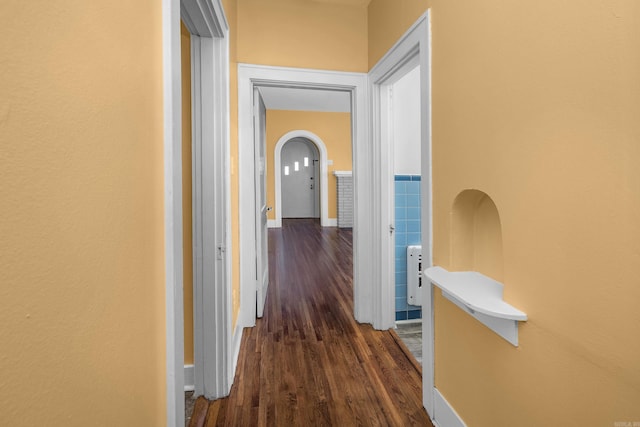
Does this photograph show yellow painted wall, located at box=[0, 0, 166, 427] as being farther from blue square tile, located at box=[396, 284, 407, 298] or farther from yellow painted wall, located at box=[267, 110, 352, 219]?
yellow painted wall, located at box=[267, 110, 352, 219]

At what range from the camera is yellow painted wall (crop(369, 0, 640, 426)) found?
0.76 meters

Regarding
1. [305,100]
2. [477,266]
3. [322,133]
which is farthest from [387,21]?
[322,133]

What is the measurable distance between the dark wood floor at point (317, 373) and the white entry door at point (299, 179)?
622cm

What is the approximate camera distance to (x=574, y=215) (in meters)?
0.88

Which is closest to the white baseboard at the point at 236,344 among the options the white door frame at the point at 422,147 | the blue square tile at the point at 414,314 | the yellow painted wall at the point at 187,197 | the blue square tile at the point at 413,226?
the yellow painted wall at the point at 187,197

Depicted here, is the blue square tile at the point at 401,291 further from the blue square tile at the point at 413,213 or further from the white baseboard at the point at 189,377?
the white baseboard at the point at 189,377

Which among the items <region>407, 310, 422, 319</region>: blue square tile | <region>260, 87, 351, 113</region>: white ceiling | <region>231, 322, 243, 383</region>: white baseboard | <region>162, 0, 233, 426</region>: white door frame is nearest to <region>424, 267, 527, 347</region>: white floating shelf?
<region>162, 0, 233, 426</region>: white door frame

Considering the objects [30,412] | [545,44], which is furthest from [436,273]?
[30,412]

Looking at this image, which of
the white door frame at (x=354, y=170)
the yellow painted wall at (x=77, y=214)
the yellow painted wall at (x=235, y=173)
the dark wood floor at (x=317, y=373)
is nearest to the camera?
the yellow painted wall at (x=77, y=214)

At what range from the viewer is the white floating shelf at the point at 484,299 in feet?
3.55

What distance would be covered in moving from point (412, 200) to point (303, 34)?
5.26ft

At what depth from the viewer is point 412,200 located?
108 inches

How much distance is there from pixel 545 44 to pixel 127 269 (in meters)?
1.24

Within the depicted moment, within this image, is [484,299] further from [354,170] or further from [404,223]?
[354,170]
